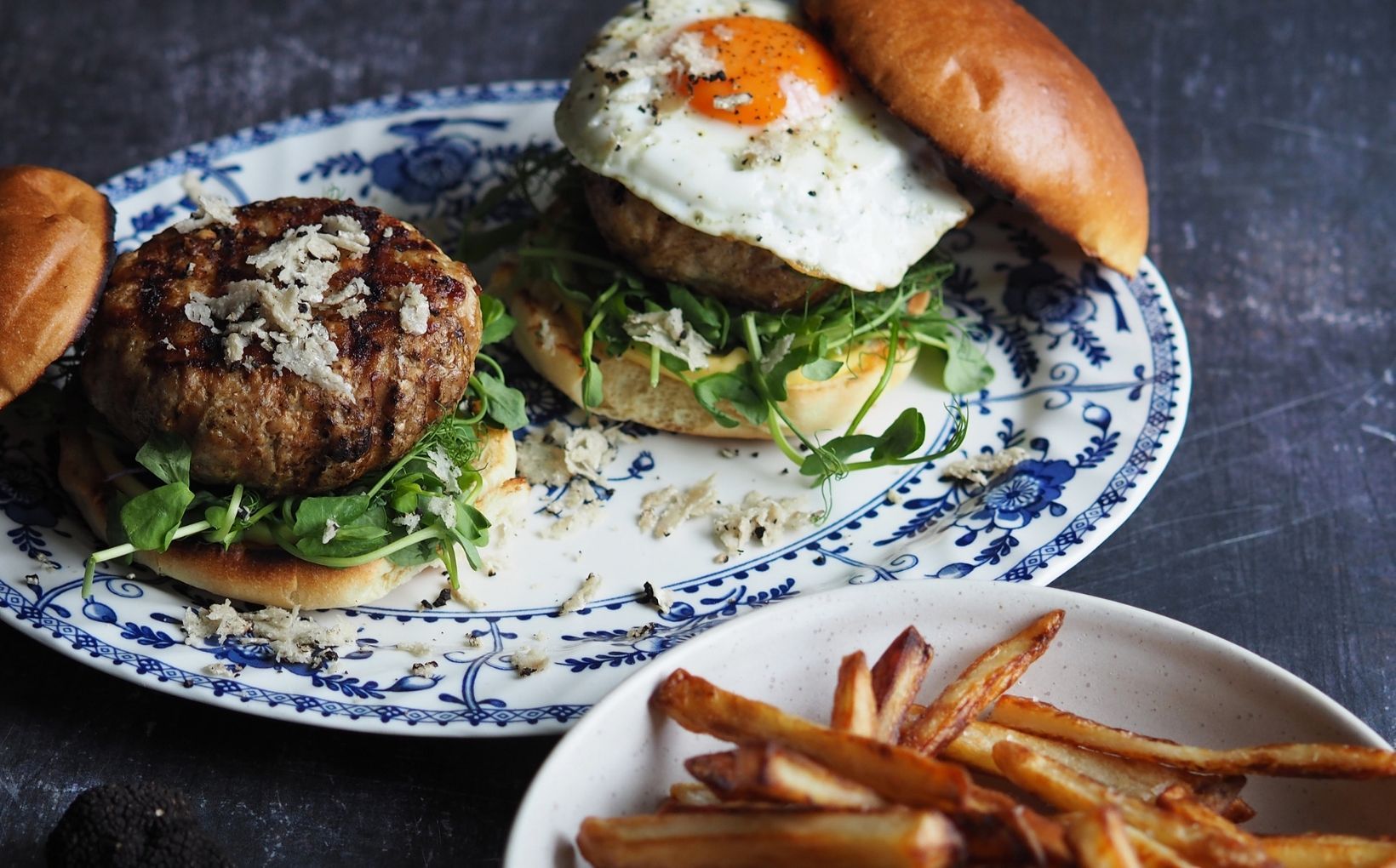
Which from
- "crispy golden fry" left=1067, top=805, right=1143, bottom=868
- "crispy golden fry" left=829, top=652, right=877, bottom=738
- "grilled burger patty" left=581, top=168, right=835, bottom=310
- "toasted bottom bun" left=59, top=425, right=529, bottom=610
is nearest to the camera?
"crispy golden fry" left=1067, top=805, right=1143, bottom=868

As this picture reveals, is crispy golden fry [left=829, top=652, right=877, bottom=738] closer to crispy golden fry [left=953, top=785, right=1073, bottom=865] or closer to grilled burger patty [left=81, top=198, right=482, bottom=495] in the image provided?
crispy golden fry [left=953, top=785, right=1073, bottom=865]

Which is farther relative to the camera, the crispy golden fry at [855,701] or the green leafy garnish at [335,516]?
the green leafy garnish at [335,516]

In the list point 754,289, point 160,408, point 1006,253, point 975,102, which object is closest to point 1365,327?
point 1006,253

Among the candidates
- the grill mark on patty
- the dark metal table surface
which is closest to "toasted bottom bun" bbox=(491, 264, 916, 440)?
the grill mark on patty

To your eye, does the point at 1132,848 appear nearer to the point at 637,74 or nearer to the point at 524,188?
the point at 637,74

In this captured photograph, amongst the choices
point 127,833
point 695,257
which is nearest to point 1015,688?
point 695,257

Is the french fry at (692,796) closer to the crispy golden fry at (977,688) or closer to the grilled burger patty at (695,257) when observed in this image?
the crispy golden fry at (977,688)

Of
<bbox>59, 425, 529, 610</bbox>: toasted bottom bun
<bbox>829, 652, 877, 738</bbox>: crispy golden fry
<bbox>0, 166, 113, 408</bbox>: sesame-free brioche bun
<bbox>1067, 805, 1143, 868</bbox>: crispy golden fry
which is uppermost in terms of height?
<bbox>1067, 805, 1143, 868</bbox>: crispy golden fry

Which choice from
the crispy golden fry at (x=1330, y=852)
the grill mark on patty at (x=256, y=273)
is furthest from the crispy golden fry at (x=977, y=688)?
the grill mark on patty at (x=256, y=273)
